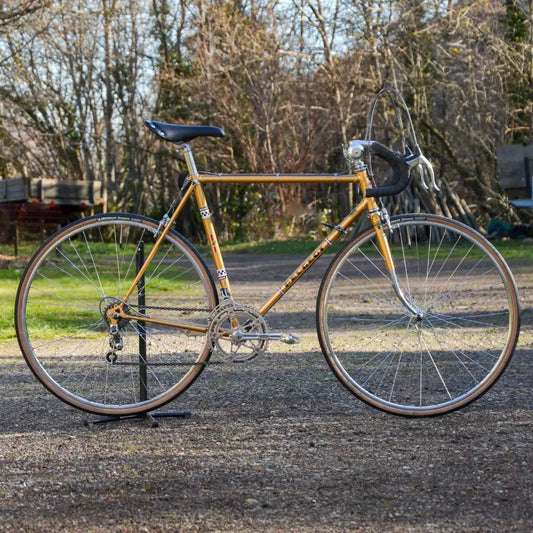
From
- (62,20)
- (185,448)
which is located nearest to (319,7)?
(62,20)

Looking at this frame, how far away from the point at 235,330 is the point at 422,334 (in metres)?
1.05

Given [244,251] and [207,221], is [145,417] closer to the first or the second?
[207,221]

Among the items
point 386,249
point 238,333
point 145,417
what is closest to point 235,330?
point 238,333

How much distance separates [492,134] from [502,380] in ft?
42.7

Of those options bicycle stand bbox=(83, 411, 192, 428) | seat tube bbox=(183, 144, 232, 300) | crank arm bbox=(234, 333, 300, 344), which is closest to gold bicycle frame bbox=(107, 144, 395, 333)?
seat tube bbox=(183, 144, 232, 300)

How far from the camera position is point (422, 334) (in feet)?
13.9

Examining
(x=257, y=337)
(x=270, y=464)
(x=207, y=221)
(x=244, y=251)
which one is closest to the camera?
(x=270, y=464)

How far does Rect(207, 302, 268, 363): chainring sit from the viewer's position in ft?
11.8

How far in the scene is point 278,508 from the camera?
2551mm

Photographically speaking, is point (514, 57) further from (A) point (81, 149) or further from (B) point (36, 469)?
(B) point (36, 469)

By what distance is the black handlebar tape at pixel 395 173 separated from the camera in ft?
12.0

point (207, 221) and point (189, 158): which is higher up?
point (189, 158)

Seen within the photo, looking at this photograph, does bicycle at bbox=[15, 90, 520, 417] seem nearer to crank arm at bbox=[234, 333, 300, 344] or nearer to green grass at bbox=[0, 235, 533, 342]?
crank arm at bbox=[234, 333, 300, 344]

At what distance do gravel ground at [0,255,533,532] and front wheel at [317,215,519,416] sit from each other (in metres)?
0.16
